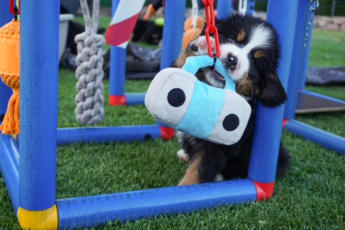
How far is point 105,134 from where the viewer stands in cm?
245

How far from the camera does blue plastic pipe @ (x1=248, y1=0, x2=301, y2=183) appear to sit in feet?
5.40

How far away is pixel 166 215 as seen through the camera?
1559 millimetres

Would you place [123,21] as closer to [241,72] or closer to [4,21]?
[4,21]

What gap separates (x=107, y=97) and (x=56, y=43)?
244 centimetres

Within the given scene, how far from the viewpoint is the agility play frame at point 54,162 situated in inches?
47.8

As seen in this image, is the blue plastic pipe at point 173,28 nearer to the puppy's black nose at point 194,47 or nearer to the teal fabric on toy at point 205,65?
the puppy's black nose at point 194,47

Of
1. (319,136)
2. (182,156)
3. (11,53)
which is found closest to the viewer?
(11,53)

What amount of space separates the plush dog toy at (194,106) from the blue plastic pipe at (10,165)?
2.14ft

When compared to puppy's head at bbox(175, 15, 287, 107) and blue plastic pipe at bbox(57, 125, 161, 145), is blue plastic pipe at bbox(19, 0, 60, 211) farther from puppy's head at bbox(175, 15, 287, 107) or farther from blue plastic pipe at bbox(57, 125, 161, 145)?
blue plastic pipe at bbox(57, 125, 161, 145)

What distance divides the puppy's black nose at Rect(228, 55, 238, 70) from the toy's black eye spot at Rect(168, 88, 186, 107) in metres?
0.38

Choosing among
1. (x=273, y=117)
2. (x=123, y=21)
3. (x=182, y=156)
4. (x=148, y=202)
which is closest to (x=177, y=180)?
(x=182, y=156)

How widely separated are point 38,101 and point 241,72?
83 cm

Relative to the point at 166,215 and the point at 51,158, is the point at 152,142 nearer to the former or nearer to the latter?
the point at 166,215

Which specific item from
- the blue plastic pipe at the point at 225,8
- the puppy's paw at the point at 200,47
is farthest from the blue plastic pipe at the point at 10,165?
the blue plastic pipe at the point at 225,8
